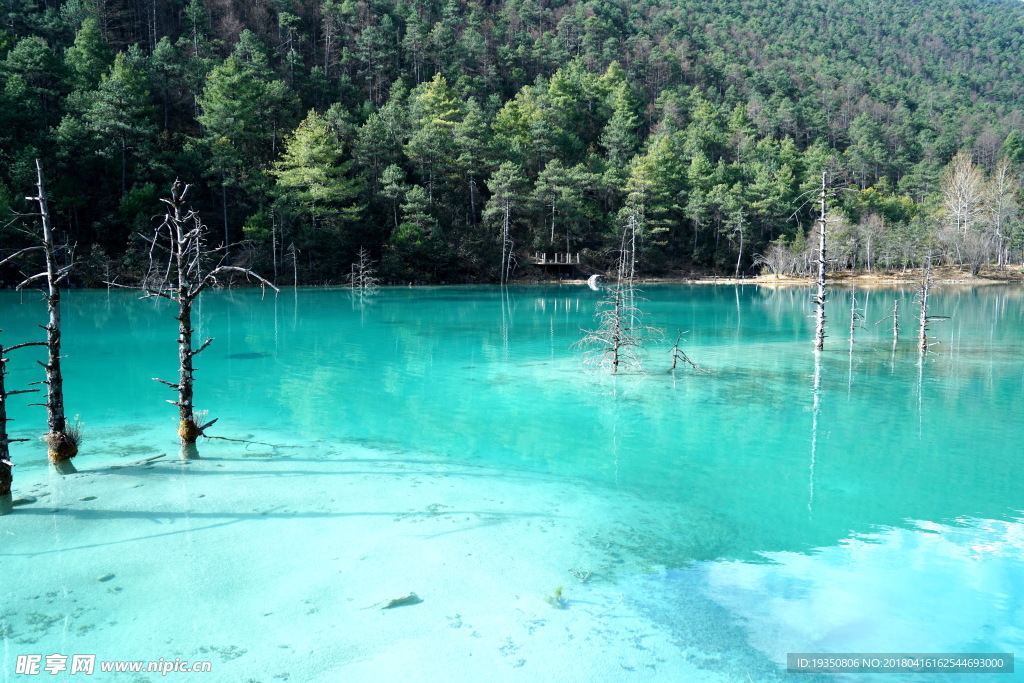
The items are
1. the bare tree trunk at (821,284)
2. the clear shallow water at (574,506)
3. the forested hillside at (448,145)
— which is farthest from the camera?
the forested hillside at (448,145)

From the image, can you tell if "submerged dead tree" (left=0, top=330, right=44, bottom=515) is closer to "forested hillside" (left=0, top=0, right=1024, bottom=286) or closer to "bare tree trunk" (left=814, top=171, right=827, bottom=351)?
"bare tree trunk" (left=814, top=171, right=827, bottom=351)

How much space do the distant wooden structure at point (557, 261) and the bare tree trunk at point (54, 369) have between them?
162 ft

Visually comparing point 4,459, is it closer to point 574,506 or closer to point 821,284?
point 574,506

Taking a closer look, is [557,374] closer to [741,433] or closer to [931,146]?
[741,433]

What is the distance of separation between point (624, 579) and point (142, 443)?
841 centimetres

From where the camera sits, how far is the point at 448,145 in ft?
188

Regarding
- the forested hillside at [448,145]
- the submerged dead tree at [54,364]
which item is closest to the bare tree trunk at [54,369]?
the submerged dead tree at [54,364]

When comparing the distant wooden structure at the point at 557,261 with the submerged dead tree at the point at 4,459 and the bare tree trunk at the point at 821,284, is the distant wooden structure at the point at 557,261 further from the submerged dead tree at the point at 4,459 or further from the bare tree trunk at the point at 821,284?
the submerged dead tree at the point at 4,459

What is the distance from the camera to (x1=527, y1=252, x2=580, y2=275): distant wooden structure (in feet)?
190

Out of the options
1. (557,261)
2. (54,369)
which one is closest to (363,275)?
(557,261)

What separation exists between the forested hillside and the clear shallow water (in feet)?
75.6

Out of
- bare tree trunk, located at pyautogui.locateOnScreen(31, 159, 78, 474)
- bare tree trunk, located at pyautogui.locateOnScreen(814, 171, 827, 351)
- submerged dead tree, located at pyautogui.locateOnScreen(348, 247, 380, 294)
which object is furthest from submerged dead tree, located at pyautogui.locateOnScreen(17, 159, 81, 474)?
submerged dead tree, located at pyautogui.locateOnScreen(348, 247, 380, 294)

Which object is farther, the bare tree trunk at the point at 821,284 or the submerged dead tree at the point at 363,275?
the submerged dead tree at the point at 363,275

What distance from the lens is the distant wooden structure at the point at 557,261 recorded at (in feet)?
190
